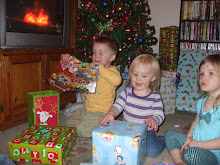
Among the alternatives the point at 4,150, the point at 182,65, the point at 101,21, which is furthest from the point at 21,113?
the point at 182,65

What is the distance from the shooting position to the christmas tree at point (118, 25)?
2543mm

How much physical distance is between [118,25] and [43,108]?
1.35m

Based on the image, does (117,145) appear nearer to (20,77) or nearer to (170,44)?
(20,77)

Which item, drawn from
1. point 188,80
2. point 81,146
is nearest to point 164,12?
point 188,80

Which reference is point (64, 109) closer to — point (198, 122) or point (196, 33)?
point (198, 122)

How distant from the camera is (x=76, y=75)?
169 centimetres

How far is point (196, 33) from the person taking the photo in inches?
123

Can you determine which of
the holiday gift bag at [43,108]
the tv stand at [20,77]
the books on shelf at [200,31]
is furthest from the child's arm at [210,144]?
the books on shelf at [200,31]

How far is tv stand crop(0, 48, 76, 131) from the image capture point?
1.77 m

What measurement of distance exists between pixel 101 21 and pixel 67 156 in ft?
5.71

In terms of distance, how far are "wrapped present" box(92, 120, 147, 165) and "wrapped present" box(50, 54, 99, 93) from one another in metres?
0.58

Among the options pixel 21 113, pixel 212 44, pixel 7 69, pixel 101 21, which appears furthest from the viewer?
pixel 212 44

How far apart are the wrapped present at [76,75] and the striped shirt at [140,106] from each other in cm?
28

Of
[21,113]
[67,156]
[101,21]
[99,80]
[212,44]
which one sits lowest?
[67,156]
